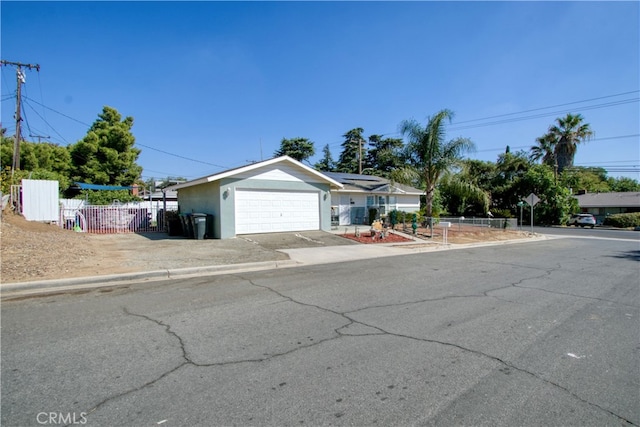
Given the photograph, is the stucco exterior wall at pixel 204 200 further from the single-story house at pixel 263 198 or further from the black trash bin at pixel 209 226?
the black trash bin at pixel 209 226

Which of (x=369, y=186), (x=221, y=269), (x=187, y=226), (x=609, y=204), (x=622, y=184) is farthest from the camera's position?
(x=622, y=184)

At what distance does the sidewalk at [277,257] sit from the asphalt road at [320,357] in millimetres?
756

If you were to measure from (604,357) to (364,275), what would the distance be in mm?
5160

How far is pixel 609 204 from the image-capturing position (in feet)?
149

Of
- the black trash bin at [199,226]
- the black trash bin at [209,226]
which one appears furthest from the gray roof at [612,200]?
the black trash bin at [199,226]

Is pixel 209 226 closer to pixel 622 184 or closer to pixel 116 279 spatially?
pixel 116 279

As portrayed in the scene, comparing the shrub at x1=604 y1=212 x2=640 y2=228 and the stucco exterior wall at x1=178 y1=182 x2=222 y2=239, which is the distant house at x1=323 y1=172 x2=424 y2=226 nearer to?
the stucco exterior wall at x1=178 y1=182 x2=222 y2=239

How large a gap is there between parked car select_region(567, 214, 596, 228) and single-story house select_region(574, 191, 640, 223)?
478 cm

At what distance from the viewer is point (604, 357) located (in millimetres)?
3936

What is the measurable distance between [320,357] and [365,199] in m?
23.6

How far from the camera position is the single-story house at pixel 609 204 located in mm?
43781

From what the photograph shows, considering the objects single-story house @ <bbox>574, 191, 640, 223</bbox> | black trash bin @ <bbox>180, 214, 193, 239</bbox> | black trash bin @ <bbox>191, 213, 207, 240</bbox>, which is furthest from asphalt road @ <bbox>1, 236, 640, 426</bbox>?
single-story house @ <bbox>574, 191, 640, 223</bbox>

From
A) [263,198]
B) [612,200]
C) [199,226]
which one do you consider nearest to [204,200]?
[199,226]

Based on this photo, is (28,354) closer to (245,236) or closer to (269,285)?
(269,285)
